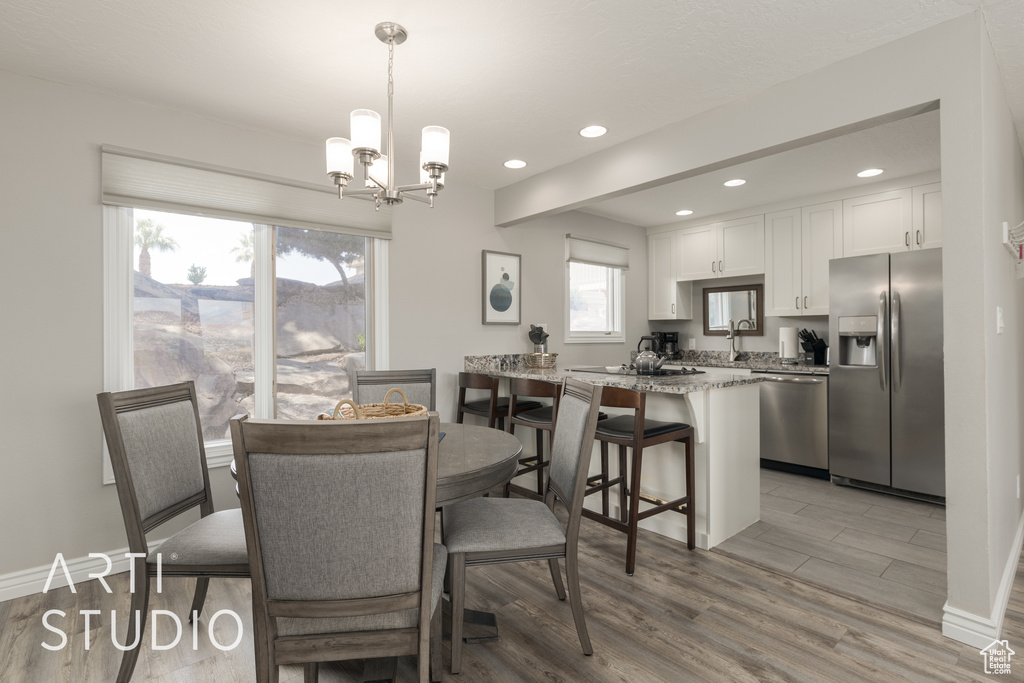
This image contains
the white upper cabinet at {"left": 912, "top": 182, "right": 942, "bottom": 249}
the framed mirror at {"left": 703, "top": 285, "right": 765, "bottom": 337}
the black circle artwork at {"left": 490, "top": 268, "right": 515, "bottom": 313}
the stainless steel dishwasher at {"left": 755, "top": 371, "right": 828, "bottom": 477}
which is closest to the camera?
the white upper cabinet at {"left": 912, "top": 182, "right": 942, "bottom": 249}

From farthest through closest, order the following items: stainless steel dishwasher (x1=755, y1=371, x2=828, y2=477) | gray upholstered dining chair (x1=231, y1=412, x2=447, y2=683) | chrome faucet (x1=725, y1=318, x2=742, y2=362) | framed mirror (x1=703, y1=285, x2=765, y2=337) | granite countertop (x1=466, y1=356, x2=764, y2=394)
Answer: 1. chrome faucet (x1=725, y1=318, x2=742, y2=362)
2. framed mirror (x1=703, y1=285, x2=765, y2=337)
3. stainless steel dishwasher (x1=755, y1=371, x2=828, y2=477)
4. granite countertop (x1=466, y1=356, x2=764, y2=394)
5. gray upholstered dining chair (x1=231, y1=412, x2=447, y2=683)

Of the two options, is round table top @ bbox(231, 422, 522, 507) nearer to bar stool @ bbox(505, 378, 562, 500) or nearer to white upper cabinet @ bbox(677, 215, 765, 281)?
bar stool @ bbox(505, 378, 562, 500)

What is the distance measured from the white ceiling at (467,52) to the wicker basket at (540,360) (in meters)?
1.85

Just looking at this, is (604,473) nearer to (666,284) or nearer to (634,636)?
(634,636)

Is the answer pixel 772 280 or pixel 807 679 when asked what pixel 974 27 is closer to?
pixel 807 679

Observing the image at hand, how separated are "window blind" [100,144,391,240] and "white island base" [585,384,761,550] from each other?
222 centimetres

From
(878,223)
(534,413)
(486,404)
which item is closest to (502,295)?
(486,404)

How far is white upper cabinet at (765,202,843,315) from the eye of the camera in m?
4.22

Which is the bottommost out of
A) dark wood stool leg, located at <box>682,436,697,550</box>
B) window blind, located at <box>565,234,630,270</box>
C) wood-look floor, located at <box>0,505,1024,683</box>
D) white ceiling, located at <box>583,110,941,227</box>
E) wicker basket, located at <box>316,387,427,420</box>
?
wood-look floor, located at <box>0,505,1024,683</box>

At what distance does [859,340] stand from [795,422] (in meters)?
0.81

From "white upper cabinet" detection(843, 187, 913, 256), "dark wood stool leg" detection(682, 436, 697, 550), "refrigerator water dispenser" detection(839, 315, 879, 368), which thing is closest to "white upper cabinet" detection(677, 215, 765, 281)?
"white upper cabinet" detection(843, 187, 913, 256)

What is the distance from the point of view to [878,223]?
3959mm

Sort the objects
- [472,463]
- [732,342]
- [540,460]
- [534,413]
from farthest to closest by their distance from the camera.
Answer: [732,342]
[540,460]
[534,413]
[472,463]

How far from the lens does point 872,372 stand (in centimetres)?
361
